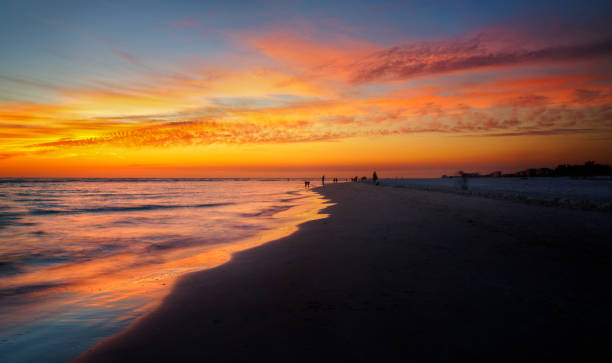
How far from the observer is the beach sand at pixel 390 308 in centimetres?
351

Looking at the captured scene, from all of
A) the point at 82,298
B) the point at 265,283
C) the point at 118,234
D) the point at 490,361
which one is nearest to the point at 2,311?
the point at 82,298

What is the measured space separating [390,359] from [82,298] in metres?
6.07

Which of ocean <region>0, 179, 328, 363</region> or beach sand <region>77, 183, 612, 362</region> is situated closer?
beach sand <region>77, 183, 612, 362</region>

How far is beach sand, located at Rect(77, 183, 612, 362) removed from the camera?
11.5 ft

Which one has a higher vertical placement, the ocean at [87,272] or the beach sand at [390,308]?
the beach sand at [390,308]

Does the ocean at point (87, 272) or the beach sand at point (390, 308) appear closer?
the beach sand at point (390, 308)

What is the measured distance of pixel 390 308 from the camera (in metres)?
4.59

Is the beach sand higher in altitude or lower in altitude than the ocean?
higher

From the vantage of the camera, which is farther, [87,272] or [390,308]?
[87,272]

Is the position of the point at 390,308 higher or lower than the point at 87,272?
higher

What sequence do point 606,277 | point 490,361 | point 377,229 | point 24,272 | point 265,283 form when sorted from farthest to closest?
point 377,229
point 24,272
point 265,283
point 606,277
point 490,361

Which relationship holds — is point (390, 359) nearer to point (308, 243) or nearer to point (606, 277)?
point (606, 277)

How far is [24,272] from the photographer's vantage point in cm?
823

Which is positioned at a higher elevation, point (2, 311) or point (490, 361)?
point (490, 361)
